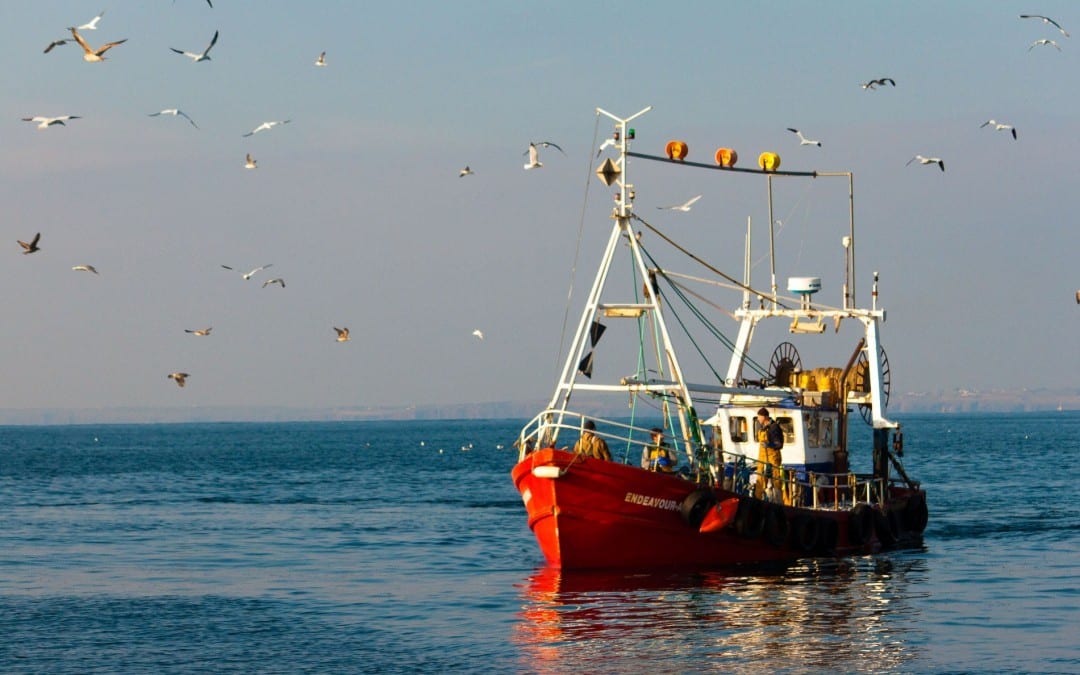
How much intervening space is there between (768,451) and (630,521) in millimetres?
4659

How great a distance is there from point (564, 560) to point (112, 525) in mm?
21941

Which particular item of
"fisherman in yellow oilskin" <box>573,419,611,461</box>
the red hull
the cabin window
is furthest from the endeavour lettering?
the cabin window

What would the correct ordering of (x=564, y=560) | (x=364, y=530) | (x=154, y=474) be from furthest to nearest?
(x=154, y=474)
(x=364, y=530)
(x=564, y=560)

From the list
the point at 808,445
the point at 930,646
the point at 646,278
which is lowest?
the point at 930,646

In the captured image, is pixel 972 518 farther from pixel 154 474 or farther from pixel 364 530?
pixel 154 474

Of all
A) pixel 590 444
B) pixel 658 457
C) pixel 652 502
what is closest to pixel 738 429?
pixel 658 457

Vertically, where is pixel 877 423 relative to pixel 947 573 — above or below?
above

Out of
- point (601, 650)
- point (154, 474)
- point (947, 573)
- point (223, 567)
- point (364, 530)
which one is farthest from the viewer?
point (154, 474)

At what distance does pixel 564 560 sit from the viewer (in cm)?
2833

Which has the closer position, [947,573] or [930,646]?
[930,646]

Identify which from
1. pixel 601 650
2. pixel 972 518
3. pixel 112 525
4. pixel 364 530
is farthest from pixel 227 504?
pixel 601 650

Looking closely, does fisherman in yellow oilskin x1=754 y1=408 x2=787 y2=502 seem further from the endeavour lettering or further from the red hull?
the endeavour lettering

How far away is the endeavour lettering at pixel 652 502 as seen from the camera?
2778cm

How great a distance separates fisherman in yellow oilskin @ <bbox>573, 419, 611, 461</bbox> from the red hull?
1.32 ft
